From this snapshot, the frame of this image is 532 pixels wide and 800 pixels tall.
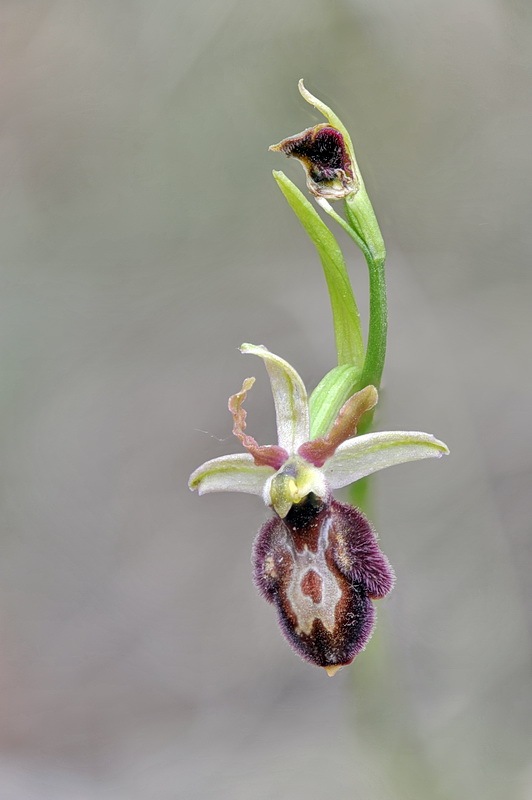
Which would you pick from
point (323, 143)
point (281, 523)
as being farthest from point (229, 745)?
point (323, 143)

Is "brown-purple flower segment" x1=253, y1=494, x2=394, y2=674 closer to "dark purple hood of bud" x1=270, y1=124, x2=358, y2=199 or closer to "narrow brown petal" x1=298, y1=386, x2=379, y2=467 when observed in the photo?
"narrow brown petal" x1=298, y1=386, x2=379, y2=467

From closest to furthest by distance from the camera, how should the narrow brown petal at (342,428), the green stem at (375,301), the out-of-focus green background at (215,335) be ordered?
the narrow brown petal at (342,428) → the green stem at (375,301) → the out-of-focus green background at (215,335)

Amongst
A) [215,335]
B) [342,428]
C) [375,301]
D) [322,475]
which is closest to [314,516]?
[322,475]

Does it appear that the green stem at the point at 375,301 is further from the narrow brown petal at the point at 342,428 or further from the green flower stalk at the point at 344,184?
the narrow brown petal at the point at 342,428

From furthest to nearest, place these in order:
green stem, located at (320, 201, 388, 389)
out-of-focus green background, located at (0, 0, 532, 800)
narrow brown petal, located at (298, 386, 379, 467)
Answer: out-of-focus green background, located at (0, 0, 532, 800) → green stem, located at (320, 201, 388, 389) → narrow brown petal, located at (298, 386, 379, 467)

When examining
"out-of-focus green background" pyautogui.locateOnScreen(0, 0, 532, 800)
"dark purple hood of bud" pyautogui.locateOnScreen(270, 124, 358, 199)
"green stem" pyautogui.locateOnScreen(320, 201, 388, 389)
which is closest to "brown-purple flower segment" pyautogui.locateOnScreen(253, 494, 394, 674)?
"green stem" pyautogui.locateOnScreen(320, 201, 388, 389)

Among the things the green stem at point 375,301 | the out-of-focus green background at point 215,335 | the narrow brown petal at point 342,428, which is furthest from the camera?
the out-of-focus green background at point 215,335

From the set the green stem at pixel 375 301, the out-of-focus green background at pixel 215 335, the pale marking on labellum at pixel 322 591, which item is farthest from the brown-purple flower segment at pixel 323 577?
the out-of-focus green background at pixel 215 335
